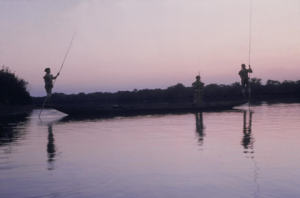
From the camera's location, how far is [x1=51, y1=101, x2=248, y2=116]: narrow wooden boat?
55.6 feet

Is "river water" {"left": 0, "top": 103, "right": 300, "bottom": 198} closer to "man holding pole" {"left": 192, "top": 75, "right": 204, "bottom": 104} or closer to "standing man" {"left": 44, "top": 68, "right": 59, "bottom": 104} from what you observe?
"standing man" {"left": 44, "top": 68, "right": 59, "bottom": 104}

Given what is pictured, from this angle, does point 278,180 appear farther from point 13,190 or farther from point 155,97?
point 155,97

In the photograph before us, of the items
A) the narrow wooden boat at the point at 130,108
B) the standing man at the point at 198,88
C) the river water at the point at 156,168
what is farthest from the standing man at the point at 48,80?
the river water at the point at 156,168

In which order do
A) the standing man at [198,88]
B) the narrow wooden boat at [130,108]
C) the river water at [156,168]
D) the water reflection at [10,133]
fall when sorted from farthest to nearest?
1. the standing man at [198,88]
2. the narrow wooden boat at [130,108]
3. the water reflection at [10,133]
4. the river water at [156,168]

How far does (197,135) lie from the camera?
7234mm

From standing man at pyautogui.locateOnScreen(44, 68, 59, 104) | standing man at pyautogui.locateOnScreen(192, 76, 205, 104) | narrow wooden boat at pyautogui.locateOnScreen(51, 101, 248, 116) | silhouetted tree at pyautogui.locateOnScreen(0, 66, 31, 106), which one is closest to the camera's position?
standing man at pyautogui.locateOnScreen(44, 68, 59, 104)

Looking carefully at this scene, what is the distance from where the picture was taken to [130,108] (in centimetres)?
1791

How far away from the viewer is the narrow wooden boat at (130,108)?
16938 mm

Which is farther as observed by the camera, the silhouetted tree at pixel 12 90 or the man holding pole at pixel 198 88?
the silhouetted tree at pixel 12 90

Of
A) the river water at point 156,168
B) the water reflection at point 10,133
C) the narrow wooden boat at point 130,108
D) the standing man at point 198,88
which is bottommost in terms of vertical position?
the water reflection at point 10,133

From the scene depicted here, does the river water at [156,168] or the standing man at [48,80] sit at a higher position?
the standing man at [48,80]

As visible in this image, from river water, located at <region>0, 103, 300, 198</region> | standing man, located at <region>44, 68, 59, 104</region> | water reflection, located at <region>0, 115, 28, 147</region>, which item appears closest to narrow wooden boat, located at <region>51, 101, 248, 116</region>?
standing man, located at <region>44, 68, 59, 104</region>

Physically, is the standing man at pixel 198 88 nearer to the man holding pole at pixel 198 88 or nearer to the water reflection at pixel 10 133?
the man holding pole at pixel 198 88

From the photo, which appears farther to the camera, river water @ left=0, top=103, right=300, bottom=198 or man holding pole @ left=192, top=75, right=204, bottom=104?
man holding pole @ left=192, top=75, right=204, bottom=104
